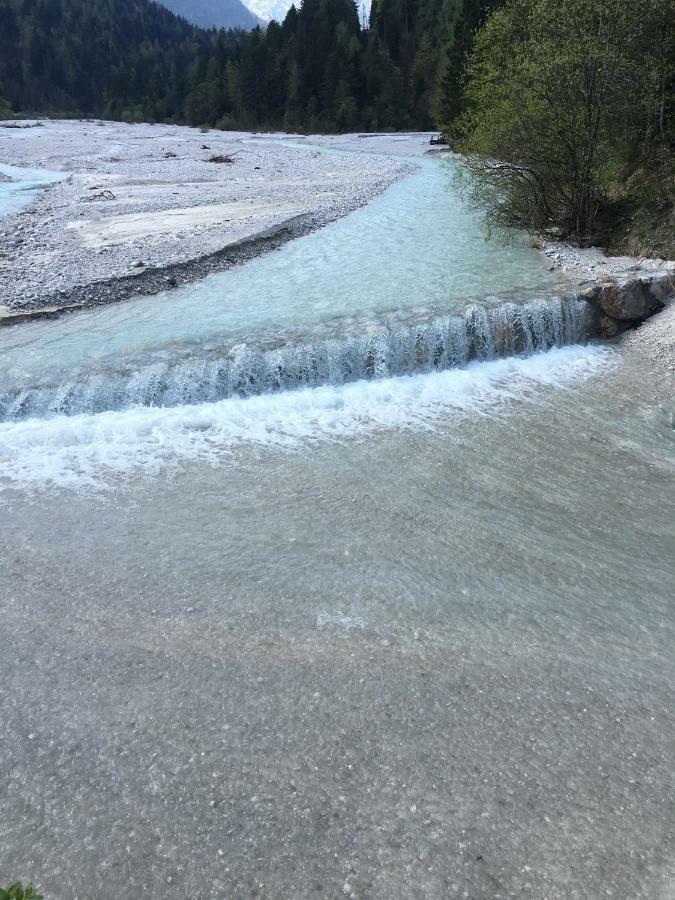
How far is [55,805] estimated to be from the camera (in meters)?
3.82

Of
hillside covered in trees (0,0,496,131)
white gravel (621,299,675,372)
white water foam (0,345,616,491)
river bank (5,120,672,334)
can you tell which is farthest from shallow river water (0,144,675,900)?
hillside covered in trees (0,0,496,131)

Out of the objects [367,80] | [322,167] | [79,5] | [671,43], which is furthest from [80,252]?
[79,5]

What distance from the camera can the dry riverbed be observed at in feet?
47.5

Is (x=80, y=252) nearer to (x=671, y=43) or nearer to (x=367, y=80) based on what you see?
(x=671, y=43)

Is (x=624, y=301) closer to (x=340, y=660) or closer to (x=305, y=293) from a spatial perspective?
(x=305, y=293)

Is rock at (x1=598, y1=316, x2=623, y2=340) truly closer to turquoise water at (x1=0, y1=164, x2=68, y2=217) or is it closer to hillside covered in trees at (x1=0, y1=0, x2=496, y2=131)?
turquoise water at (x1=0, y1=164, x2=68, y2=217)

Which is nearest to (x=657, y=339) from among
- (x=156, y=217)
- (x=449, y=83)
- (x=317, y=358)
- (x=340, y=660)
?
(x=317, y=358)

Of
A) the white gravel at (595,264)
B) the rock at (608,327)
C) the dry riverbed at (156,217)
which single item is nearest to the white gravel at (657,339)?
the rock at (608,327)

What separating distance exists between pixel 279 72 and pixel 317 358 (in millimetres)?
93116

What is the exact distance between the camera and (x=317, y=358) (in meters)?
10.6

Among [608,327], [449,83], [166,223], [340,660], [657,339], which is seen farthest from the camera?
[449,83]

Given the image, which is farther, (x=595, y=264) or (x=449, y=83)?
(x=449, y=83)

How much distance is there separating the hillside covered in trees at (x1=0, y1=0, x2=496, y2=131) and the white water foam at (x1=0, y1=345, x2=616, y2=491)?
43.0 metres

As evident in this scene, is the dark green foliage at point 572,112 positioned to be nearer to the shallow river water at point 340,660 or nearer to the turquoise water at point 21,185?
the shallow river water at point 340,660
